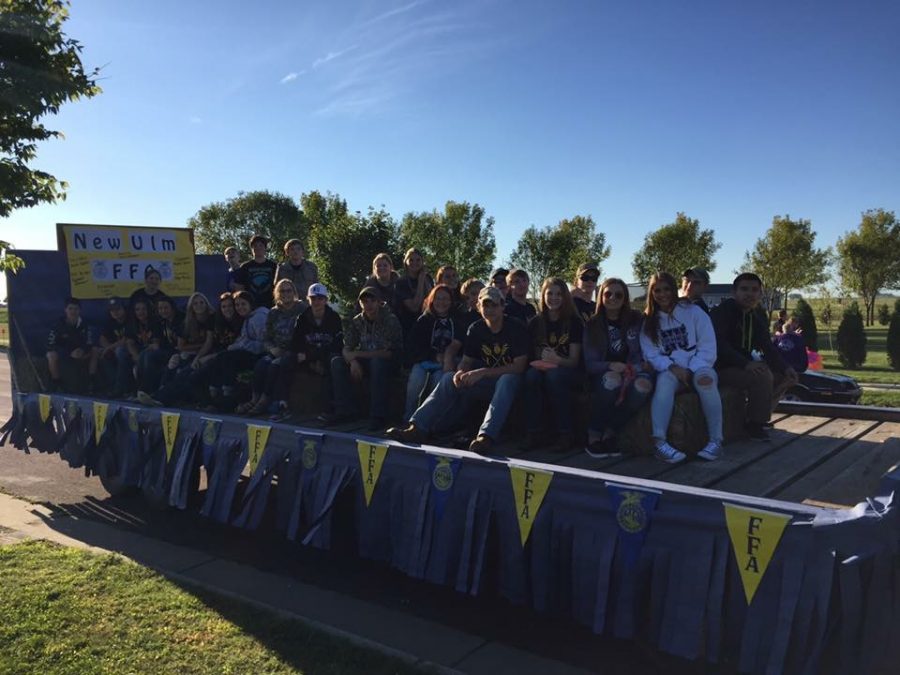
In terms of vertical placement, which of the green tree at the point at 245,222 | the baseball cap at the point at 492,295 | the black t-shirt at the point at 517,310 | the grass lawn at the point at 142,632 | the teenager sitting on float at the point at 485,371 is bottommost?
the grass lawn at the point at 142,632

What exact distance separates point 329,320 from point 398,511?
246 cm

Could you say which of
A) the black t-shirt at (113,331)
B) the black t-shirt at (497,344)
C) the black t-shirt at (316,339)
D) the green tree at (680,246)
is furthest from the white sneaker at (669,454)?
the green tree at (680,246)

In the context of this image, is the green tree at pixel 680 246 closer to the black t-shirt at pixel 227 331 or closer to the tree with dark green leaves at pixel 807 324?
the tree with dark green leaves at pixel 807 324

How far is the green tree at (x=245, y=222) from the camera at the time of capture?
4847 centimetres

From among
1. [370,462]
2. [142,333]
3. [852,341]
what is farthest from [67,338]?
[852,341]

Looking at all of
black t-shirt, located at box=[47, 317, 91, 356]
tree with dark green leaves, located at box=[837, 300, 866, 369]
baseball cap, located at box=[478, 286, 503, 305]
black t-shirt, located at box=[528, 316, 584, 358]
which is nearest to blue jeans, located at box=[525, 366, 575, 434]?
black t-shirt, located at box=[528, 316, 584, 358]

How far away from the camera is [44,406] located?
685 centimetres

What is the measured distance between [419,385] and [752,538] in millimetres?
2934

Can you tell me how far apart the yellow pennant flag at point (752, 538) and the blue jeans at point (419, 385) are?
9.03ft

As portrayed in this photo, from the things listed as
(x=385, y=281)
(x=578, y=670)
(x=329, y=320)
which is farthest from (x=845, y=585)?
(x=385, y=281)

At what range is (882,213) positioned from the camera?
36375mm

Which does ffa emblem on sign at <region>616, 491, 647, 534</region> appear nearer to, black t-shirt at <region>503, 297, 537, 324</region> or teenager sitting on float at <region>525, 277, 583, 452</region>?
teenager sitting on float at <region>525, 277, 583, 452</region>

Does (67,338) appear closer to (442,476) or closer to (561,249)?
(442,476)

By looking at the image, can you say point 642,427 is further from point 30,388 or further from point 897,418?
point 30,388
